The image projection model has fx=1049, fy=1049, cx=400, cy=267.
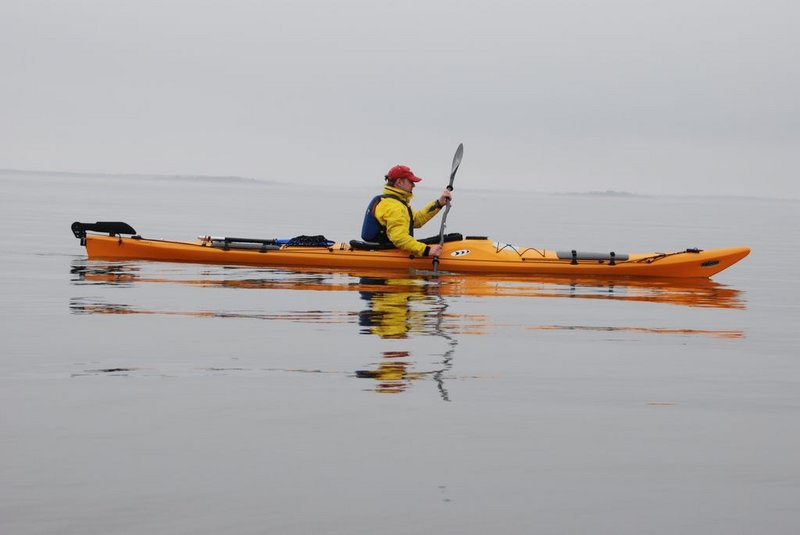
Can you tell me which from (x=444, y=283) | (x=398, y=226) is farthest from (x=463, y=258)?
(x=398, y=226)

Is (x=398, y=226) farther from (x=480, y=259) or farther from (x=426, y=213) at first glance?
(x=480, y=259)

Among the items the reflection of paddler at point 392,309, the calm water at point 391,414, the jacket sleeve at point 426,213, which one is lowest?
the calm water at point 391,414

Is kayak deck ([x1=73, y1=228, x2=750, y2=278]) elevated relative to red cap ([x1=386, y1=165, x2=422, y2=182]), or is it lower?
lower

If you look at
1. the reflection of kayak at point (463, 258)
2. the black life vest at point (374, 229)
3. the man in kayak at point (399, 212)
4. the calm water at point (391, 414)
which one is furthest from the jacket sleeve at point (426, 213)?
the calm water at point (391, 414)

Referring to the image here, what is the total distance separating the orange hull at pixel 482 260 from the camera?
52.3 feet

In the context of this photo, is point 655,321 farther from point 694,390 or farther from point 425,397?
point 425,397

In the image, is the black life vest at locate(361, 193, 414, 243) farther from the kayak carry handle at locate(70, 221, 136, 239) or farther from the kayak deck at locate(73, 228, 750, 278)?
the kayak carry handle at locate(70, 221, 136, 239)

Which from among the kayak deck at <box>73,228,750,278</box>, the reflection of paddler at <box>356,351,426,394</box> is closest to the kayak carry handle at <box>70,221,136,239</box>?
the kayak deck at <box>73,228,750,278</box>

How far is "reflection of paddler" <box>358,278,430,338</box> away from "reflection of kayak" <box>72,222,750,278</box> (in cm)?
85

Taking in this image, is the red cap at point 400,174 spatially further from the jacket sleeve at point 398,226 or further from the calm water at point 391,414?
the calm water at point 391,414

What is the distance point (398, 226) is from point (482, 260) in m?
1.52

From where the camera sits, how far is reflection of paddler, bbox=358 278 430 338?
10555 millimetres

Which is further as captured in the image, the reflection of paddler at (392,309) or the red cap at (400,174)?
the red cap at (400,174)

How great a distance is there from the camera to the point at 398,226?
15.5 meters
